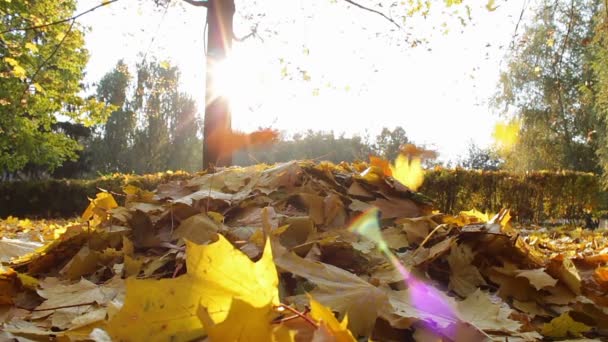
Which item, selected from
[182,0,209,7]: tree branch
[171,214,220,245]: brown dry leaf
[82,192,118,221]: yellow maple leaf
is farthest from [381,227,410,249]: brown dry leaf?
[182,0,209,7]: tree branch

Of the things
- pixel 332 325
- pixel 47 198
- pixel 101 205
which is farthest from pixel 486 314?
pixel 47 198

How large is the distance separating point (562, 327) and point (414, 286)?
36cm

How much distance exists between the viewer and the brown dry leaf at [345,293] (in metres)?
0.96

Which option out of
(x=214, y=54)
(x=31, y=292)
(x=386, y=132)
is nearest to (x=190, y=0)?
(x=214, y=54)

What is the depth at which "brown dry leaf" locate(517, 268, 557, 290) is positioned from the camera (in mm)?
1290

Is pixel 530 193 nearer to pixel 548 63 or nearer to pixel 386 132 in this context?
pixel 548 63

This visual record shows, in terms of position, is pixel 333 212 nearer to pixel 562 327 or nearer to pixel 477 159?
pixel 562 327

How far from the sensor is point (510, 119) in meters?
24.8

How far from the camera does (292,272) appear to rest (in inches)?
42.5

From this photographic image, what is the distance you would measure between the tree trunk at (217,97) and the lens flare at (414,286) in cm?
636

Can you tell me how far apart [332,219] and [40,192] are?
14.1m

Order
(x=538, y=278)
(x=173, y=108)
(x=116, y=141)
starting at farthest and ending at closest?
(x=173, y=108) → (x=116, y=141) → (x=538, y=278)

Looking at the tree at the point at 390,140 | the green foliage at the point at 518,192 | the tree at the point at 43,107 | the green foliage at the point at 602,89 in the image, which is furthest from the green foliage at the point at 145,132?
the green foliage at the point at 518,192

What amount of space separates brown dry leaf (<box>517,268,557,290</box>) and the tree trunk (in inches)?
265
